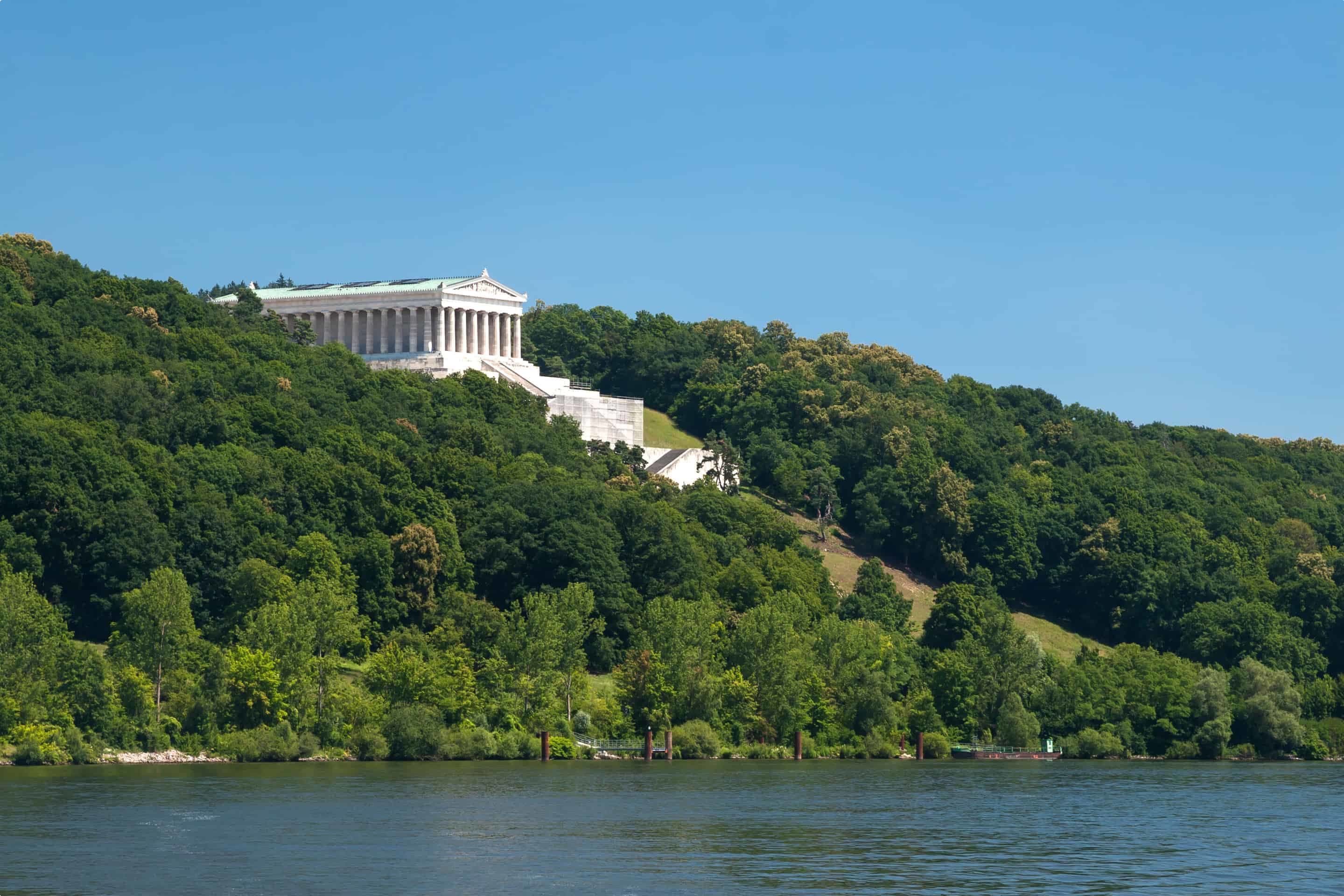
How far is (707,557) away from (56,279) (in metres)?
52.6

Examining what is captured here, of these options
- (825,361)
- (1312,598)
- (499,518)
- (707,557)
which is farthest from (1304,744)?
(825,361)

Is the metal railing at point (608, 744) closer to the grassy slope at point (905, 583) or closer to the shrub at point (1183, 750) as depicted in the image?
the shrub at point (1183, 750)

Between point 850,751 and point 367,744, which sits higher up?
point 367,744

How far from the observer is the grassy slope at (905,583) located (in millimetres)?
148125

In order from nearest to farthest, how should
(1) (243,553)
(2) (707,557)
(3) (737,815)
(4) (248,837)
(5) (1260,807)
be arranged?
(4) (248,837), (3) (737,815), (5) (1260,807), (1) (243,553), (2) (707,557)

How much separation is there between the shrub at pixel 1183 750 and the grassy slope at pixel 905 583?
102 feet

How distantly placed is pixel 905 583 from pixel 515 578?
1950 inches

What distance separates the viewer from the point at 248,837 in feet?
175

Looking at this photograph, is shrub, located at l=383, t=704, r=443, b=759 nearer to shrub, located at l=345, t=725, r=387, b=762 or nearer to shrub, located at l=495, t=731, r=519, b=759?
shrub, located at l=345, t=725, r=387, b=762

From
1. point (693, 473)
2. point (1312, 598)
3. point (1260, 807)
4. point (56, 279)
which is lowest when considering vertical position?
point (1260, 807)

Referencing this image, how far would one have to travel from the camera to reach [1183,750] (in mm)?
107625

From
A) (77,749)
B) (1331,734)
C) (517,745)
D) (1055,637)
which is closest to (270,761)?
(77,749)

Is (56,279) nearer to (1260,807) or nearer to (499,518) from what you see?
(499,518)

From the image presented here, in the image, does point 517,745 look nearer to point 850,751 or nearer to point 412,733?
point 412,733
